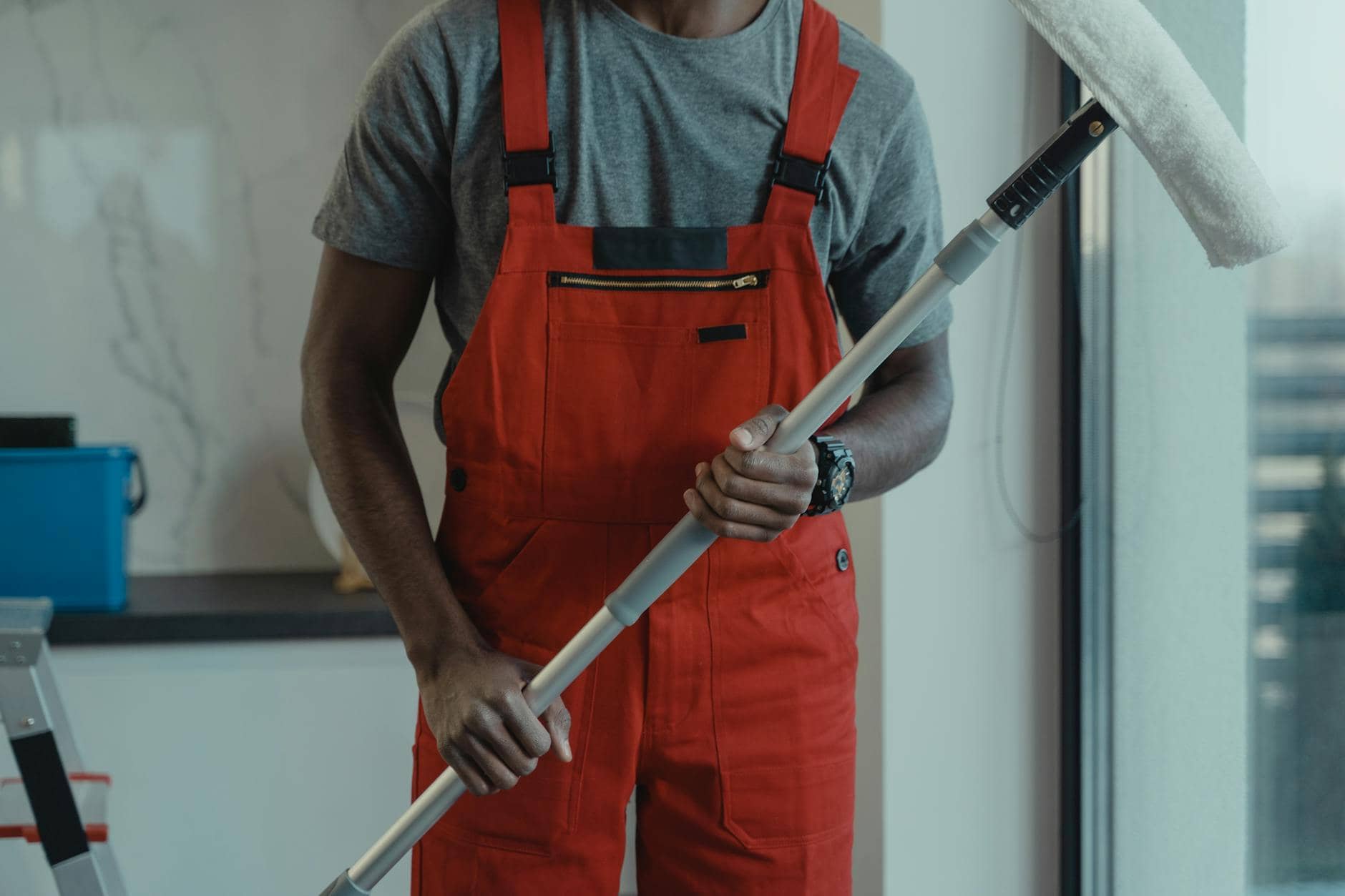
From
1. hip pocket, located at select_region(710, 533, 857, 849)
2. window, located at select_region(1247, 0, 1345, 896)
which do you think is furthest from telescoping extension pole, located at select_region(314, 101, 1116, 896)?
window, located at select_region(1247, 0, 1345, 896)

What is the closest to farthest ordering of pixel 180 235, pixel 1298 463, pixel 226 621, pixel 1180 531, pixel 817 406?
pixel 817 406 < pixel 1298 463 < pixel 1180 531 < pixel 226 621 < pixel 180 235

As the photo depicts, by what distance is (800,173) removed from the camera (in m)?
0.92

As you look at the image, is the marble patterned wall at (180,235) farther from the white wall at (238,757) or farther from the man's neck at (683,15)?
the man's neck at (683,15)

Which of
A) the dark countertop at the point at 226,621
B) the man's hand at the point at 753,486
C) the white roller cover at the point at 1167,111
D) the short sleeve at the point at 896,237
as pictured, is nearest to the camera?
the white roller cover at the point at 1167,111

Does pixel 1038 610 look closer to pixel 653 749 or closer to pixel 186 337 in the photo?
pixel 653 749

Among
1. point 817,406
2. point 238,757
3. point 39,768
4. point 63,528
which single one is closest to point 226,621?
point 238,757

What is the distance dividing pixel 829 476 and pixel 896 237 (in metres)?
0.26

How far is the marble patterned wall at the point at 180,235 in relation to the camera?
2104mm

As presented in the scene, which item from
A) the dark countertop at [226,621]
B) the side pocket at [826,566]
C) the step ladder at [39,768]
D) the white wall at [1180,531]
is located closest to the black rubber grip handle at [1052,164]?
the side pocket at [826,566]

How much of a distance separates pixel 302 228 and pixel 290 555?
58 centimetres

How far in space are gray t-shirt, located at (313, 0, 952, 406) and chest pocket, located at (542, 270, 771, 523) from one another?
0.07 m

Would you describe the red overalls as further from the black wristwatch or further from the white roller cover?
the white roller cover

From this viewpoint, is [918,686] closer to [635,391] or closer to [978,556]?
[978,556]

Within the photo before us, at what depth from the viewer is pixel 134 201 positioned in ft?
6.98
